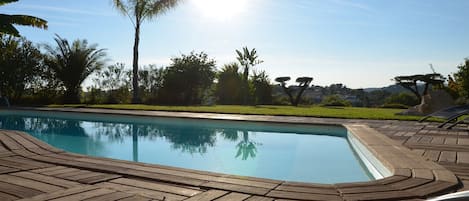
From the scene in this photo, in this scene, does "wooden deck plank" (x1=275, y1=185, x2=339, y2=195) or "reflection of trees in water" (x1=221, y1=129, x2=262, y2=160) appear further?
"reflection of trees in water" (x1=221, y1=129, x2=262, y2=160)

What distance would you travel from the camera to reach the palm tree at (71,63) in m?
16.6

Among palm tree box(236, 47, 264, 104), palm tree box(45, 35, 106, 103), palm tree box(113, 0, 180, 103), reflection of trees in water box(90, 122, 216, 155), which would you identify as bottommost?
reflection of trees in water box(90, 122, 216, 155)

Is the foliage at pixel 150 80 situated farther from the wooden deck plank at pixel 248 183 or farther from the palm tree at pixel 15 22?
the wooden deck plank at pixel 248 183

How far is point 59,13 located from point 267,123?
9.26 meters

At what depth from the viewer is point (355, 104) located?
69.7ft

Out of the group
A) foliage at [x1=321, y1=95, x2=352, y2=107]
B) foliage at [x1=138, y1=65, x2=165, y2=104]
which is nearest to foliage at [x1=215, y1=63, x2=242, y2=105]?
foliage at [x1=138, y1=65, x2=165, y2=104]

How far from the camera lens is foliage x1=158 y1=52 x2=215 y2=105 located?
17344 millimetres

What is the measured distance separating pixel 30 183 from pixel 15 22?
32.3ft

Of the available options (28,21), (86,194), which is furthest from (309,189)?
(28,21)

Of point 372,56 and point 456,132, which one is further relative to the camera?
point 372,56

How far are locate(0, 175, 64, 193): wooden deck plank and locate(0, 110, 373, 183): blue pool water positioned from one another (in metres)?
2.43

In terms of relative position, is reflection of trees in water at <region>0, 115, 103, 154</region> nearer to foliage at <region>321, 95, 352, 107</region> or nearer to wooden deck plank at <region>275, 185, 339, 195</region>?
wooden deck plank at <region>275, 185, 339, 195</region>

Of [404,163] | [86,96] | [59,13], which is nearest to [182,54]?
[86,96]

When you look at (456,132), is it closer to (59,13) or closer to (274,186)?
(274,186)
